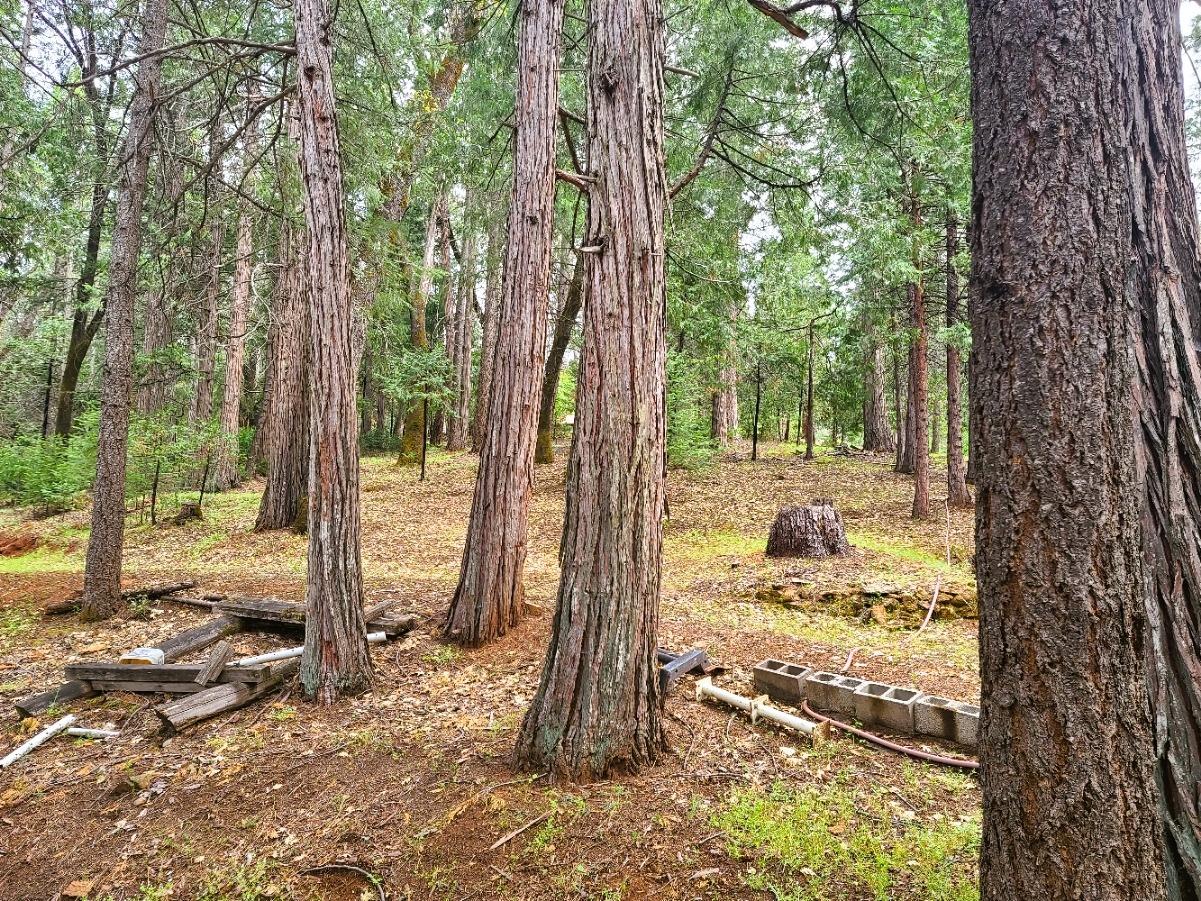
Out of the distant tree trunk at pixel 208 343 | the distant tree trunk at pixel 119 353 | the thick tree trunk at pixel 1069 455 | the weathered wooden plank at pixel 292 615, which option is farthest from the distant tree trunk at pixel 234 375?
the thick tree trunk at pixel 1069 455

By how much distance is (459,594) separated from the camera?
536cm

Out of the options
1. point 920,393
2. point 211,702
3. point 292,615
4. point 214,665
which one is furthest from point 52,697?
point 920,393

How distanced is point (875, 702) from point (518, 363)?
12.2ft

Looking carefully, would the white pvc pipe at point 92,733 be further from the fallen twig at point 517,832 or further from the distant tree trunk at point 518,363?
the fallen twig at point 517,832

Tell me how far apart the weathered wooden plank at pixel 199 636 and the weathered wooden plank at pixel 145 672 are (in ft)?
1.09

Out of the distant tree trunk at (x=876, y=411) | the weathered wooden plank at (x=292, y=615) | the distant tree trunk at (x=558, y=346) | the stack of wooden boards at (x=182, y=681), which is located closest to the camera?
the stack of wooden boards at (x=182, y=681)

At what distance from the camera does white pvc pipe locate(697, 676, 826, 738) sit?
3.43 metres

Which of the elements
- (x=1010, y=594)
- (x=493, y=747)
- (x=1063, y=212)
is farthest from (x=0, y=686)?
(x=1063, y=212)

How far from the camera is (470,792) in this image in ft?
9.69

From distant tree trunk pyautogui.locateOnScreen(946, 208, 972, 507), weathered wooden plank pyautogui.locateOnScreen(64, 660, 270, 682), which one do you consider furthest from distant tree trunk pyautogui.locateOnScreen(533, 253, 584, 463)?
weathered wooden plank pyautogui.locateOnScreen(64, 660, 270, 682)

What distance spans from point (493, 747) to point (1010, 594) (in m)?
2.90

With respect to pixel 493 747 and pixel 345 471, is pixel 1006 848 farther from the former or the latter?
pixel 345 471

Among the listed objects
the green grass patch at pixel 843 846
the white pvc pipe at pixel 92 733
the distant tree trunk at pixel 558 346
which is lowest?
the white pvc pipe at pixel 92 733

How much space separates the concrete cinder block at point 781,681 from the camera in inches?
150
